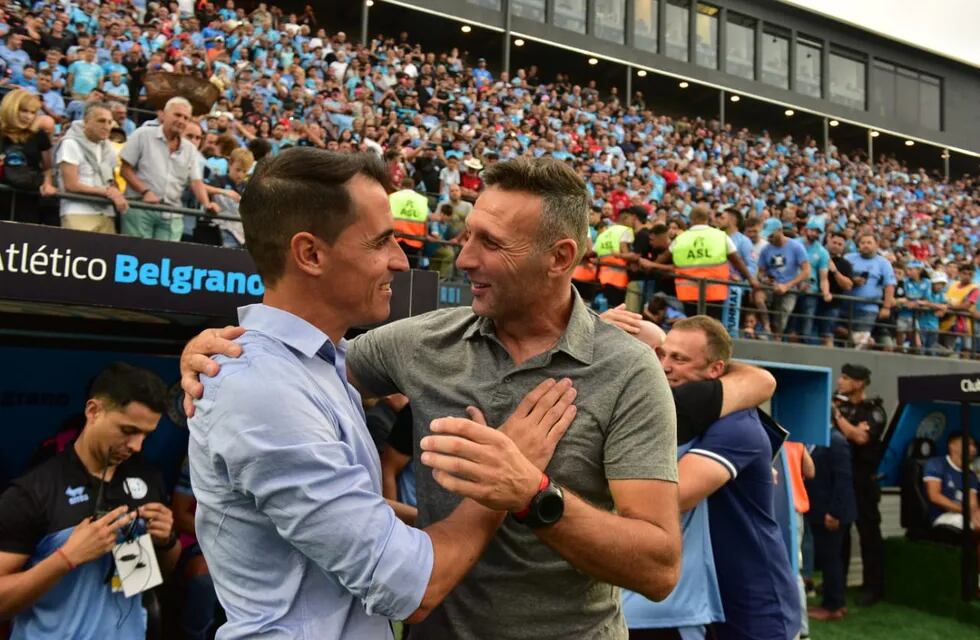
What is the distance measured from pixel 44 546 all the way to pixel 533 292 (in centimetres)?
240

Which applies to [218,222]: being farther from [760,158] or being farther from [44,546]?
[760,158]

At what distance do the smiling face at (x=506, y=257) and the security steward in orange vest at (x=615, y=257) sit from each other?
25.2ft

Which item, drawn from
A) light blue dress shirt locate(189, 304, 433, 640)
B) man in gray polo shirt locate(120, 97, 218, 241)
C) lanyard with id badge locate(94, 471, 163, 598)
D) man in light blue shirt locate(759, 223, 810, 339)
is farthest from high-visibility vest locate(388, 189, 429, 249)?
light blue dress shirt locate(189, 304, 433, 640)

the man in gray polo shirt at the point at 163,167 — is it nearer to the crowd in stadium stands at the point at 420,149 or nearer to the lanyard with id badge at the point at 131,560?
the crowd in stadium stands at the point at 420,149

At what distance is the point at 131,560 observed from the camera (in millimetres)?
3375

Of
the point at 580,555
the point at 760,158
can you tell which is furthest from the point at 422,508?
the point at 760,158

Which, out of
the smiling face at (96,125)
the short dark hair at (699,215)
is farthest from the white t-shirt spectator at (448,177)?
the smiling face at (96,125)

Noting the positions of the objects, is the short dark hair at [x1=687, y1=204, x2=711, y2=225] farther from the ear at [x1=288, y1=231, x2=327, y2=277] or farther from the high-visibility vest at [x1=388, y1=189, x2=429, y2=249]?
the ear at [x1=288, y1=231, x2=327, y2=277]

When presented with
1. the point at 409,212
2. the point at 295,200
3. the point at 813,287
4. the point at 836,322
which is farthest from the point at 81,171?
the point at 836,322

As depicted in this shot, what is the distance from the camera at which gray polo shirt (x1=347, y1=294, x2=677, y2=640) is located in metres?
1.85

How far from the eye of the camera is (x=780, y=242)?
11.7m

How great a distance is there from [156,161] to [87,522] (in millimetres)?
3961

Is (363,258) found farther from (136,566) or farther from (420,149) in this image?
(420,149)

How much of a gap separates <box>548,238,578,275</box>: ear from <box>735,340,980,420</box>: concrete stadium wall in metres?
9.78
